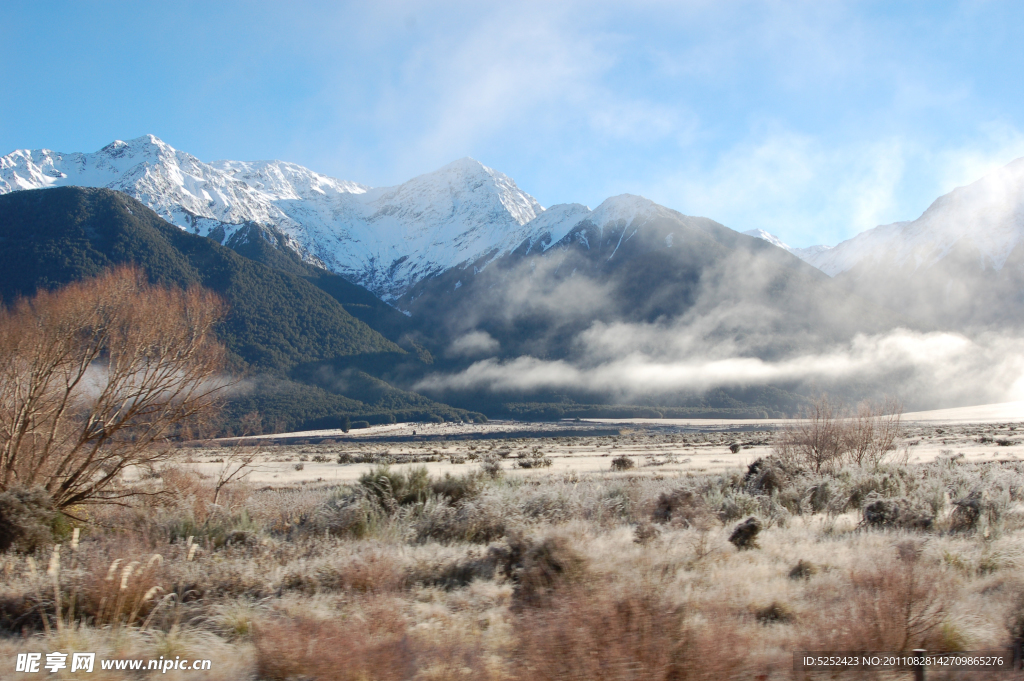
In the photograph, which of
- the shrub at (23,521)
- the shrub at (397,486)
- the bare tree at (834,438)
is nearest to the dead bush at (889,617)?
the shrub at (397,486)

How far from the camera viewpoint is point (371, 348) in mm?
190750

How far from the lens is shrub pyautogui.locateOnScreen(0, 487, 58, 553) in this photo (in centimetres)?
728

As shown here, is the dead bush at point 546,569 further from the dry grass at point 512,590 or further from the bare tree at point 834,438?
the bare tree at point 834,438

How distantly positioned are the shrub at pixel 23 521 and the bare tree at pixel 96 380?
140 cm

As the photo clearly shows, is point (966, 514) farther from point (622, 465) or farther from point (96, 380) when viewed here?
point (622, 465)

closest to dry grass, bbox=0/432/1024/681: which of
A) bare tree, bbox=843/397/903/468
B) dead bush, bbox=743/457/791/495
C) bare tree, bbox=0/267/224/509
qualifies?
bare tree, bbox=0/267/224/509

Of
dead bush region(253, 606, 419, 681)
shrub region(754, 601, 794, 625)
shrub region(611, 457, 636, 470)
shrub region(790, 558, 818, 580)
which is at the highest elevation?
dead bush region(253, 606, 419, 681)

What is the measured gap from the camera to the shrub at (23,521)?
7277 millimetres

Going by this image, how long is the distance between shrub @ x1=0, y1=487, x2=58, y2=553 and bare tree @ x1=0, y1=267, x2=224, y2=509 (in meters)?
1.40

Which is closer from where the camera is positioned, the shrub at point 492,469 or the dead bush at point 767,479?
the dead bush at point 767,479

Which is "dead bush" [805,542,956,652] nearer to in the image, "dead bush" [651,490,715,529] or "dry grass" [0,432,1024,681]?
"dry grass" [0,432,1024,681]

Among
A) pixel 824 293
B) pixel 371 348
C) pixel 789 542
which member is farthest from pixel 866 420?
pixel 824 293

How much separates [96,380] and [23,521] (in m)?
3.67

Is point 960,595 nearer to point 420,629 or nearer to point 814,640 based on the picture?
point 814,640
